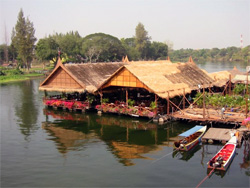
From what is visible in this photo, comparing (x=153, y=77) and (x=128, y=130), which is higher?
(x=153, y=77)

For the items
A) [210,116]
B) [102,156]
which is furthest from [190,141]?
[102,156]

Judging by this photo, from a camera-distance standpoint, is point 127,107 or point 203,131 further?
point 127,107

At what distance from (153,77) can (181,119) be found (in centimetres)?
397

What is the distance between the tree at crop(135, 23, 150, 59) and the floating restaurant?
58.4 metres

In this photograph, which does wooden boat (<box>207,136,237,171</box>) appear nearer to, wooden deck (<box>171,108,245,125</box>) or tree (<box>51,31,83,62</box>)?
wooden deck (<box>171,108,245,125</box>)

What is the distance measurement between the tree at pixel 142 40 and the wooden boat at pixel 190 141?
241 feet

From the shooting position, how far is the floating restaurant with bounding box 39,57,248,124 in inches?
946

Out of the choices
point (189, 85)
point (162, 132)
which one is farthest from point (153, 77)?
point (162, 132)

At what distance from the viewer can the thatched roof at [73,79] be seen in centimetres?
2781

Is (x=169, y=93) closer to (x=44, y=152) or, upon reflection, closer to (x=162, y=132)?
(x=162, y=132)

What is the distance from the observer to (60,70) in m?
29.2

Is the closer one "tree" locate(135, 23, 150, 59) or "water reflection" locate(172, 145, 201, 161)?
"water reflection" locate(172, 145, 201, 161)

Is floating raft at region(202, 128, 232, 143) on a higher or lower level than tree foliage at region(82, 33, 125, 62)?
lower

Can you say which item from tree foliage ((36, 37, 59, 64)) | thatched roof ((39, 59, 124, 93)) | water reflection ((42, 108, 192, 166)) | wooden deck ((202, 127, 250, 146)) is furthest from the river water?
tree foliage ((36, 37, 59, 64))
